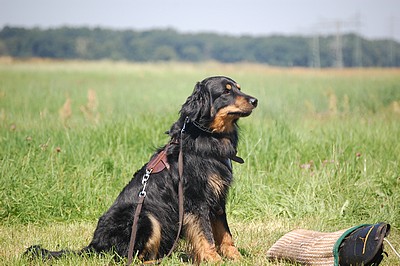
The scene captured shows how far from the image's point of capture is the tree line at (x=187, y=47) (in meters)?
83.0

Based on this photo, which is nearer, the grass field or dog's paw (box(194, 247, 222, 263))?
dog's paw (box(194, 247, 222, 263))

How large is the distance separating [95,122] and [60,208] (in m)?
3.36

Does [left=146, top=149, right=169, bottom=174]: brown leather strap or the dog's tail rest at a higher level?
[left=146, top=149, right=169, bottom=174]: brown leather strap

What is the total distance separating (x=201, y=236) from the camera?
4.69 metres

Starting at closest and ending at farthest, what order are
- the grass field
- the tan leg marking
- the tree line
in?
the tan leg marking → the grass field → the tree line

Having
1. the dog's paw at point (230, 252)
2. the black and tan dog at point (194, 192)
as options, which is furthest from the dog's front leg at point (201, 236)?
the dog's paw at point (230, 252)

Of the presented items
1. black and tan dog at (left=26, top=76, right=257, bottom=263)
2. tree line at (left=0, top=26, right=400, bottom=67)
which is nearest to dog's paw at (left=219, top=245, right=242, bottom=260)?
black and tan dog at (left=26, top=76, right=257, bottom=263)

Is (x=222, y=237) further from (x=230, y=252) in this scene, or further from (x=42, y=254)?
(x=42, y=254)

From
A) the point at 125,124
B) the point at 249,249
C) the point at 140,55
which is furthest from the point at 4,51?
the point at 249,249

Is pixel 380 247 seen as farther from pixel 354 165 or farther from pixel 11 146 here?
pixel 11 146

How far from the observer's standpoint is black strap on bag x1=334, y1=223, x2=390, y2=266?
4.11 meters

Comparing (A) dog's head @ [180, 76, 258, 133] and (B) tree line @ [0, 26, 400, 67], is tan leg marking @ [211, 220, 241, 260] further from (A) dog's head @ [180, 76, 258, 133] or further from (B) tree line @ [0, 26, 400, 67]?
(B) tree line @ [0, 26, 400, 67]

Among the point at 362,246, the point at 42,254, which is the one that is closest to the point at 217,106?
the point at 362,246

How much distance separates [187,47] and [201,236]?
128 metres
